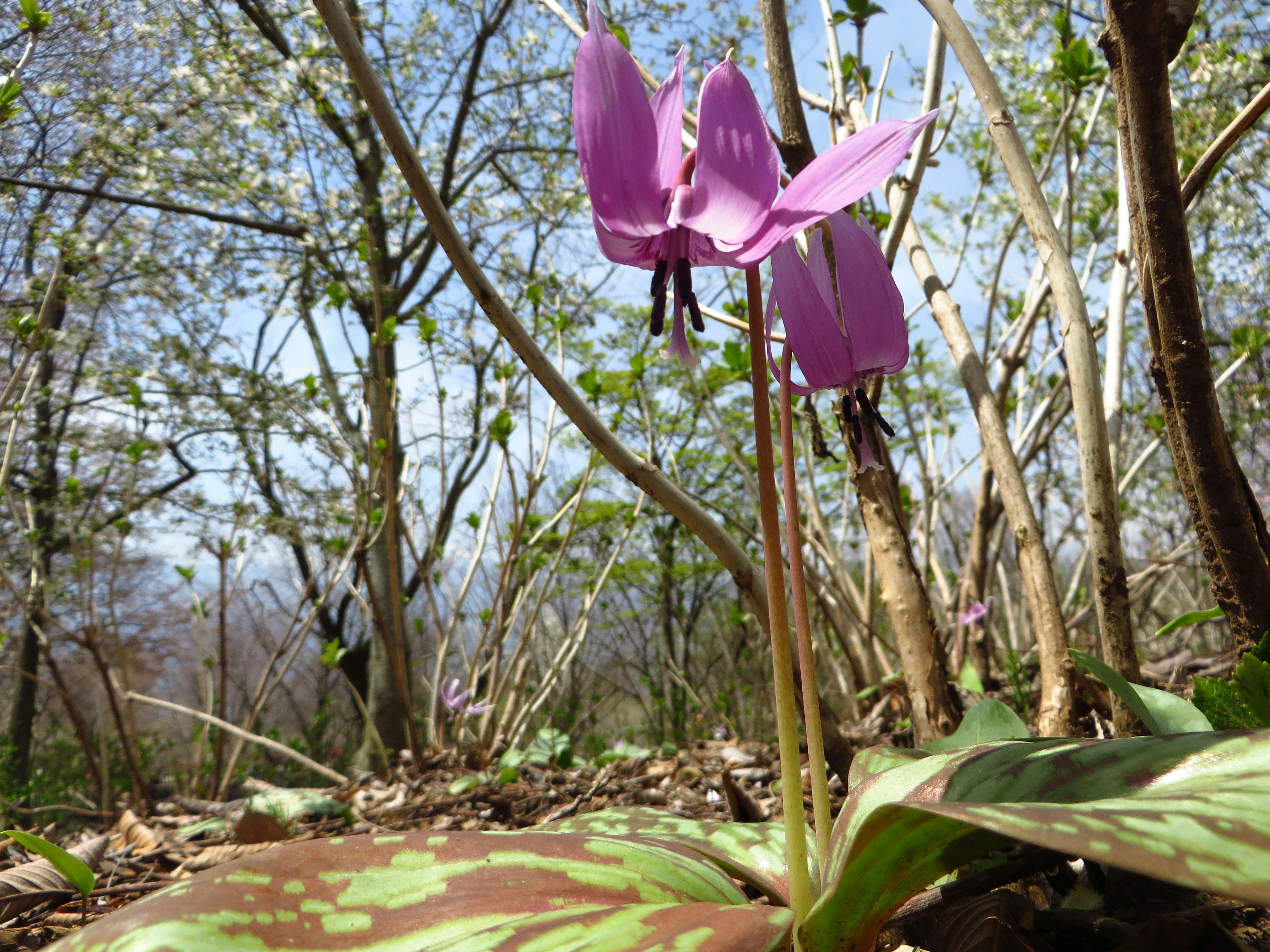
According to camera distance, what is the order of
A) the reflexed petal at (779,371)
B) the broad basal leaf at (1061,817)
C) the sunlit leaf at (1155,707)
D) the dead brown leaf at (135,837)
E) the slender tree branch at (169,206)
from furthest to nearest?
the slender tree branch at (169,206), the dead brown leaf at (135,837), the sunlit leaf at (1155,707), the reflexed petal at (779,371), the broad basal leaf at (1061,817)

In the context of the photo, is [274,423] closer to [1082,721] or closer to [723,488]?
[723,488]

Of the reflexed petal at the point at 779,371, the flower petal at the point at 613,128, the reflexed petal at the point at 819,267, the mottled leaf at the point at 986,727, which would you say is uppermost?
the flower petal at the point at 613,128

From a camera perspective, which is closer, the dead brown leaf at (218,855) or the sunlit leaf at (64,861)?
the sunlit leaf at (64,861)

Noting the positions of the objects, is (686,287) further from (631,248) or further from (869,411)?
(869,411)

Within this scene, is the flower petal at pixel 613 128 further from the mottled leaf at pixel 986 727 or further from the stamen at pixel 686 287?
the mottled leaf at pixel 986 727

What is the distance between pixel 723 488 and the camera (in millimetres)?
10891

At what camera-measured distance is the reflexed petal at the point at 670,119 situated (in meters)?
0.64

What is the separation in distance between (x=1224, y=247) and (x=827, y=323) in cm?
904

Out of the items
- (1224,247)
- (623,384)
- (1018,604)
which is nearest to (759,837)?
(1018,604)

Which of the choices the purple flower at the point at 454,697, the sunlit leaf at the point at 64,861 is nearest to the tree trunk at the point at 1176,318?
the sunlit leaf at the point at 64,861

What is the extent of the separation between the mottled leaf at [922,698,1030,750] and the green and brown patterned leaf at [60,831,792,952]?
0.46 m

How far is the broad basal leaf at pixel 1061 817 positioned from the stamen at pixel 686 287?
443mm

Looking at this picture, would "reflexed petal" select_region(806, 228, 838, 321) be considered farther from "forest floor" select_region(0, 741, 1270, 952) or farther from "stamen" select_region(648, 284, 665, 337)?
"forest floor" select_region(0, 741, 1270, 952)

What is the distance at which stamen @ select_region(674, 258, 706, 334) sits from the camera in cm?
66
